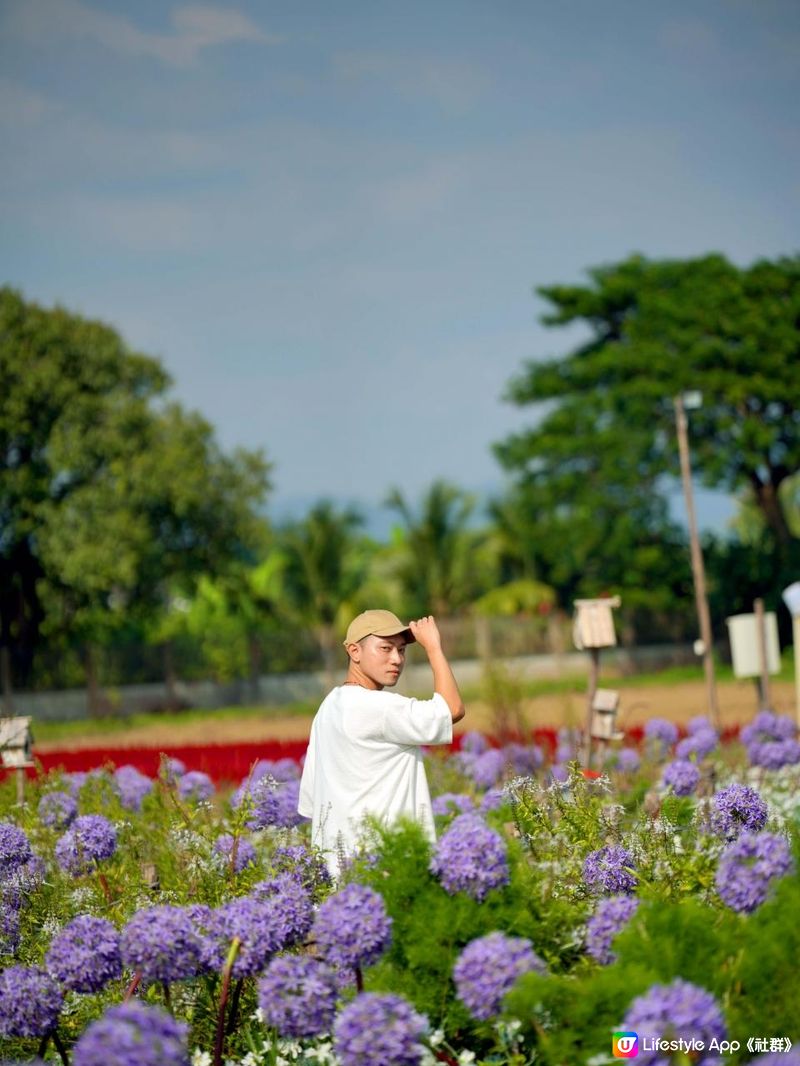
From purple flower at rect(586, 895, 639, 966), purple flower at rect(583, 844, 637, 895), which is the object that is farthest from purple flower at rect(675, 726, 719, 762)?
purple flower at rect(586, 895, 639, 966)

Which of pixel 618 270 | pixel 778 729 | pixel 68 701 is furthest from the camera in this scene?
pixel 618 270

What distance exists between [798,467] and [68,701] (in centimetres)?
2016

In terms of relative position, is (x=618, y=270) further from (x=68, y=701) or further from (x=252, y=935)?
(x=252, y=935)

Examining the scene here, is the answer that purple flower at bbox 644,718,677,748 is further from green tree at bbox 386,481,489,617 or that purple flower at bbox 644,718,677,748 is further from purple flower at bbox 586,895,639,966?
green tree at bbox 386,481,489,617

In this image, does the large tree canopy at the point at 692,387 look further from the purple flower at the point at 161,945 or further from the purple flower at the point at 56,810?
the purple flower at the point at 161,945

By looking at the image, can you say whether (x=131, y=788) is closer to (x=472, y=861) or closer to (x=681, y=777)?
(x=681, y=777)

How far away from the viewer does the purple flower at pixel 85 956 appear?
376cm

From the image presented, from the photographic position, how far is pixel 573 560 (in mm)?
37656

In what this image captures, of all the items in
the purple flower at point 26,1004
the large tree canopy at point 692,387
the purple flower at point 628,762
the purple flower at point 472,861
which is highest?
the large tree canopy at point 692,387

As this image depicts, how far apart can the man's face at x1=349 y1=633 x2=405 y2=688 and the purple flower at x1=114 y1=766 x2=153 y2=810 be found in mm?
3484

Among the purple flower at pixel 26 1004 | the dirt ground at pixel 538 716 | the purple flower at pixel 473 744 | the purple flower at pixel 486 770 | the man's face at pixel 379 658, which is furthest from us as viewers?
the dirt ground at pixel 538 716

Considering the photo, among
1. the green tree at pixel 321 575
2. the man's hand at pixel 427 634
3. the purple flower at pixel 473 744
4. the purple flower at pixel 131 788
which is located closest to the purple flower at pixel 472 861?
the man's hand at pixel 427 634

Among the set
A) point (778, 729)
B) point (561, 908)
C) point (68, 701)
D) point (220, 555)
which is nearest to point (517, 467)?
point (220, 555)

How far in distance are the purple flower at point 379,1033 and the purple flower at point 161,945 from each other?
0.79 m
